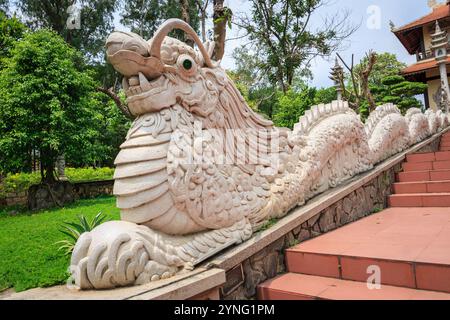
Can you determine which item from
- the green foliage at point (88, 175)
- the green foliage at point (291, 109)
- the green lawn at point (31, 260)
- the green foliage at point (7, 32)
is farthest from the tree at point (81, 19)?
the green lawn at point (31, 260)

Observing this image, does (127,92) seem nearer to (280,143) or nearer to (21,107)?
(280,143)

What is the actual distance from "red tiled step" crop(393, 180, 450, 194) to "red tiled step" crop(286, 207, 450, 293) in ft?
3.51

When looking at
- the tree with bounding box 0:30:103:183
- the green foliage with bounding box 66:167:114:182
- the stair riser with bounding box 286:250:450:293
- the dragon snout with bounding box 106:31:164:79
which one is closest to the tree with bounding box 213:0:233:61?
the dragon snout with bounding box 106:31:164:79

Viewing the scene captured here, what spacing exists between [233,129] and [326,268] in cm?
137

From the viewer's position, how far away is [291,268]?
255cm

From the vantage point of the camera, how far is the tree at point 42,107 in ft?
28.6

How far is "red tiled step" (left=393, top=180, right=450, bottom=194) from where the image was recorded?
13.8 ft

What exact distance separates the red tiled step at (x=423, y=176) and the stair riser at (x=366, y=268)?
3.20 m

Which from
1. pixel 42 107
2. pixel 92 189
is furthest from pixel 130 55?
pixel 92 189

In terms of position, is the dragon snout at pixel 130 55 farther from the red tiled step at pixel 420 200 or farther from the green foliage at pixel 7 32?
the green foliage at pixel 7 32

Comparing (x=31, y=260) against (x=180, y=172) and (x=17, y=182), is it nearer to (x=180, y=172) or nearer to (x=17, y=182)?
(x=180, y=172)

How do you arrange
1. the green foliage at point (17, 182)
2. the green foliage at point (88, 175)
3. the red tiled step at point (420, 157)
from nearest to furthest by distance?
the red tiled step at point (420, 157) < the green foliage at point (17, 182) < the green foliage at point (88, 175)

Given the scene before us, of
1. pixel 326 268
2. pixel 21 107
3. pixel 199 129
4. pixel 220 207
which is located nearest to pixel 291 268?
pixel 326 268

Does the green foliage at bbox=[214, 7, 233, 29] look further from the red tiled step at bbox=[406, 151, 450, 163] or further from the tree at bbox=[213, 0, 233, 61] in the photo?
the red tiled step at bbox=[406, 151, 450, 163]
